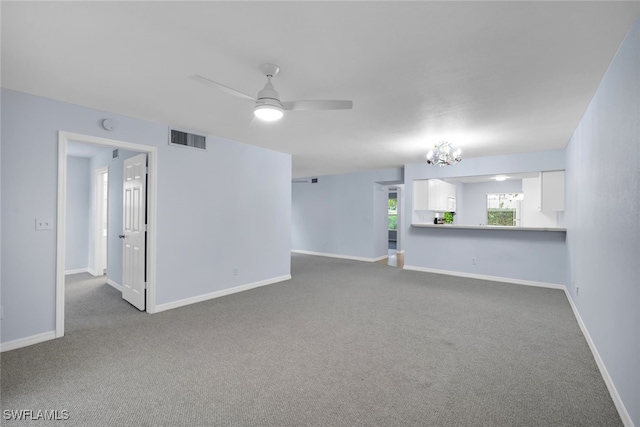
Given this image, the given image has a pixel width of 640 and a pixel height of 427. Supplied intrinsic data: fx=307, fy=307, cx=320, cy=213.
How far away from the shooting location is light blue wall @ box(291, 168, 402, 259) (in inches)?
337

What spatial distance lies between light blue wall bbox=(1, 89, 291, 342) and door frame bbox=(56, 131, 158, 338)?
5 centimetres

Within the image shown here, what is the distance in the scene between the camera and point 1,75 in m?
2.67

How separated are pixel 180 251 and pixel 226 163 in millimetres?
1557

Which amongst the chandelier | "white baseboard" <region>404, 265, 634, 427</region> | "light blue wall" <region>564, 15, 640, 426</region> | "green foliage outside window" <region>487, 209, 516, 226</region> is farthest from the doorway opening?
"light blue wall" <region>564, 15, 640, 426</region>

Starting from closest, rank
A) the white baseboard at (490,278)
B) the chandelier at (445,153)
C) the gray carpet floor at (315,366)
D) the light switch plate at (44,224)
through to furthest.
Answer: the gray carpet floor at (315,366), the light switch plate at (44,224), the chandelier at (445,153), the white baseboard at (490,278)

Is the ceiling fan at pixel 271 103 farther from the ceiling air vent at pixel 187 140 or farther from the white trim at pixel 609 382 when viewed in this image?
the white trim at pixel 609 382

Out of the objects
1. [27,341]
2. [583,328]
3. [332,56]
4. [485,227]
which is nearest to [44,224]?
[27,341]

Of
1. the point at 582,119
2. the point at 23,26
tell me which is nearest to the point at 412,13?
the point at 23,26

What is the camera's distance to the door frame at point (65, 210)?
10.7 ft

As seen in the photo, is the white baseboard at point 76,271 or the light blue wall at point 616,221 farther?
the white baseboard at point 76,271

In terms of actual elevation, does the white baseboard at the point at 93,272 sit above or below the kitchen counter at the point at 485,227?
below

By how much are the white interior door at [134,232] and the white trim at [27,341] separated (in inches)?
41.0

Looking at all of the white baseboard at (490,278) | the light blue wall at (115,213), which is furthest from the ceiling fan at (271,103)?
the white baseboard at (490,278)

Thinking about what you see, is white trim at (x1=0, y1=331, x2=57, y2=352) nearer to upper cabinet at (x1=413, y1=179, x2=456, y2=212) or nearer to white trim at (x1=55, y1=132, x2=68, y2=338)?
white trim at (x1=55, y1=132, x2=68, y2=338)
